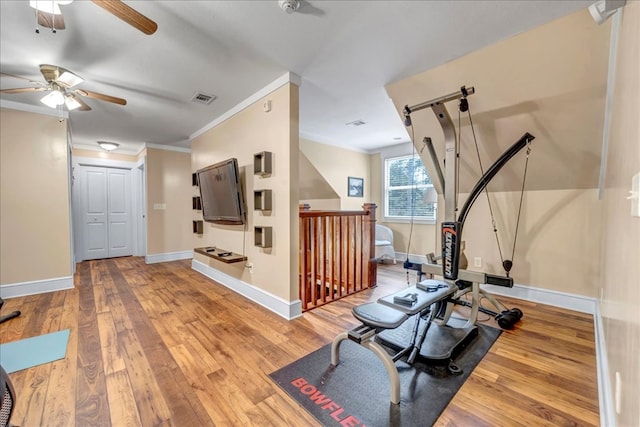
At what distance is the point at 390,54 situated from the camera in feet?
7.39

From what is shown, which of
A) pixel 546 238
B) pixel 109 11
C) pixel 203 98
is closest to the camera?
pixel 109 11

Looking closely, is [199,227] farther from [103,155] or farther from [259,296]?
[103,155]

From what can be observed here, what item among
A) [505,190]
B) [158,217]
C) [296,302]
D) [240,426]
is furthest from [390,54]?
[158,217]

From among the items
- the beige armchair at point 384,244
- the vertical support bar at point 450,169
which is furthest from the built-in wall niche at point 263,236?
the beige armchair at point 384,244

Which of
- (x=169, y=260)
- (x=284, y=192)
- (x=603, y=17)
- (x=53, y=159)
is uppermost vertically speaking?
(x=603, y=17)

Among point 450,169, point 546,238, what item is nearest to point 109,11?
point 450,169

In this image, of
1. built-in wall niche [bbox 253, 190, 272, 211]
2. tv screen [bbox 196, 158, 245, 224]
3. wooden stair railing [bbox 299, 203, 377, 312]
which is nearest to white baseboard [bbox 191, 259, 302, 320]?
wooden stair railing [bbox 299, 203, 377, 312]

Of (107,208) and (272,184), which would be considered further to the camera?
(107,208)

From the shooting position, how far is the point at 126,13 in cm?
137

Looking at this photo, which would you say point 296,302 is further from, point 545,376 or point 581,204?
point 581,204

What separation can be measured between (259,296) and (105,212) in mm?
4942

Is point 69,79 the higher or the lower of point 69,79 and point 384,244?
the higher

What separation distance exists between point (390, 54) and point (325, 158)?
9.65 feet

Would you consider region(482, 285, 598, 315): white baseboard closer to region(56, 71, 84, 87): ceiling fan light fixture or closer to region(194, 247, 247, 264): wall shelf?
region(194, 247, 247, 264): wall shelf
